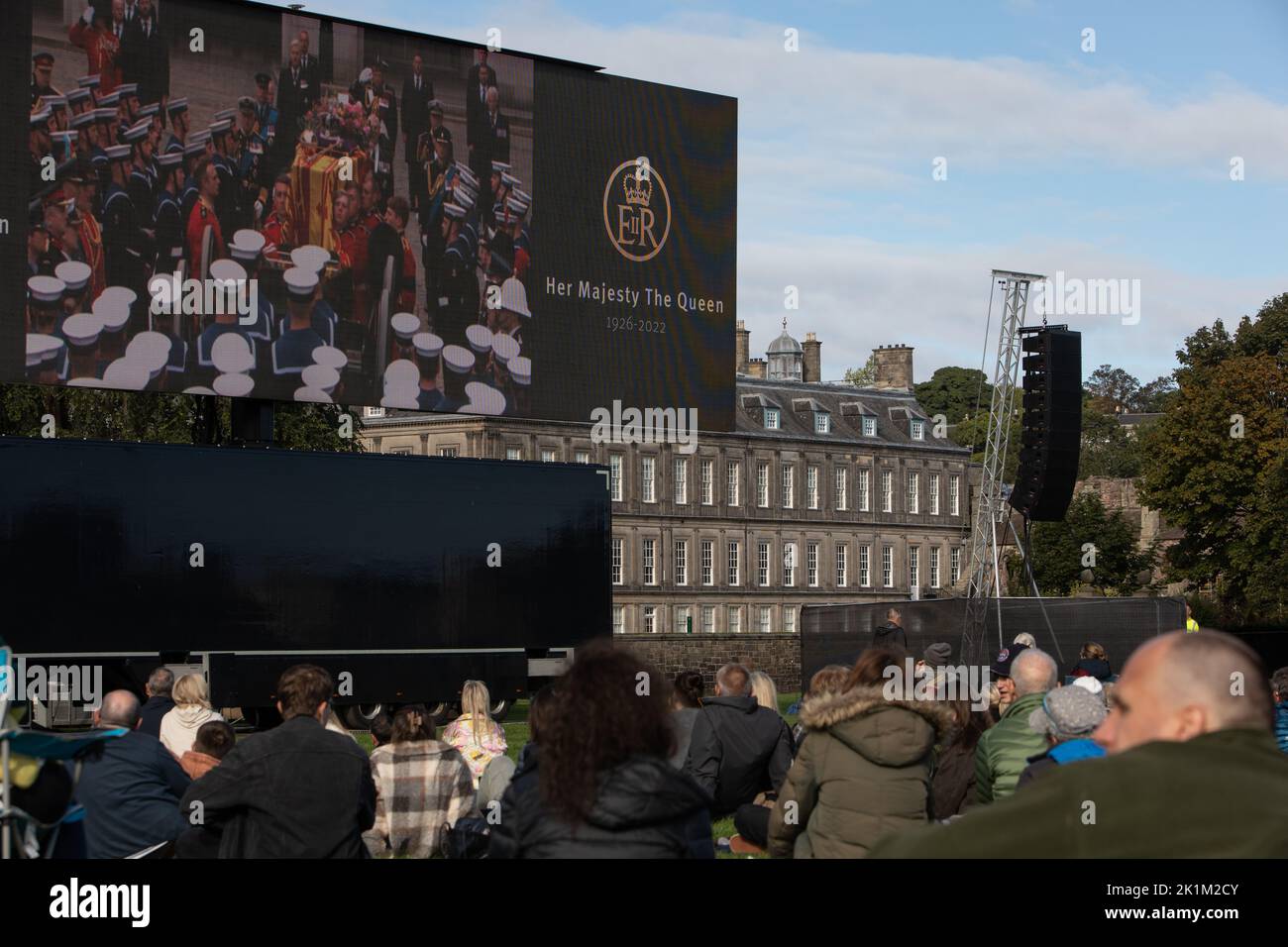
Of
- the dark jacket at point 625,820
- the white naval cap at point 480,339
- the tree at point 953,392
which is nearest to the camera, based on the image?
the dark jacket at point 625,820

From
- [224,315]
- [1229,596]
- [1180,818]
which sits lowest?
[1229,596]

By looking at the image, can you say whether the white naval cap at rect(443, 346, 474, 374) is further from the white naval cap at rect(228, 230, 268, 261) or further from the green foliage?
the green foliage

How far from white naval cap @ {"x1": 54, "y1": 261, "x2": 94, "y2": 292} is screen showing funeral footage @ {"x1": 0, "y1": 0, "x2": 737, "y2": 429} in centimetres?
3

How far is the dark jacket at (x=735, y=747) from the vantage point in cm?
1102

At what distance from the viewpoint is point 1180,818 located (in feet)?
10.6

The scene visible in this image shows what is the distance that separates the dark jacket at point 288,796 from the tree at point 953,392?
4620 inches

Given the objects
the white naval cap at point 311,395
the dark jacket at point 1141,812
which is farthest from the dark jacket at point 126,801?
the white naval cap at point 311,395

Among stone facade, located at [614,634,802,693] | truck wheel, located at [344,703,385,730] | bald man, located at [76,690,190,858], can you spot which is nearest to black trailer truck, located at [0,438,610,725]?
truck wheel, located at [344,703,385,730]

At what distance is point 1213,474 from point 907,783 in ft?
180

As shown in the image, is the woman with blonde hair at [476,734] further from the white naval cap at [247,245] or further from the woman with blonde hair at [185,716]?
the white naval cap at [247,245]

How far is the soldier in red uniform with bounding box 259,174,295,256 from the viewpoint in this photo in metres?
22.7

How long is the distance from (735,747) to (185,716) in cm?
391
